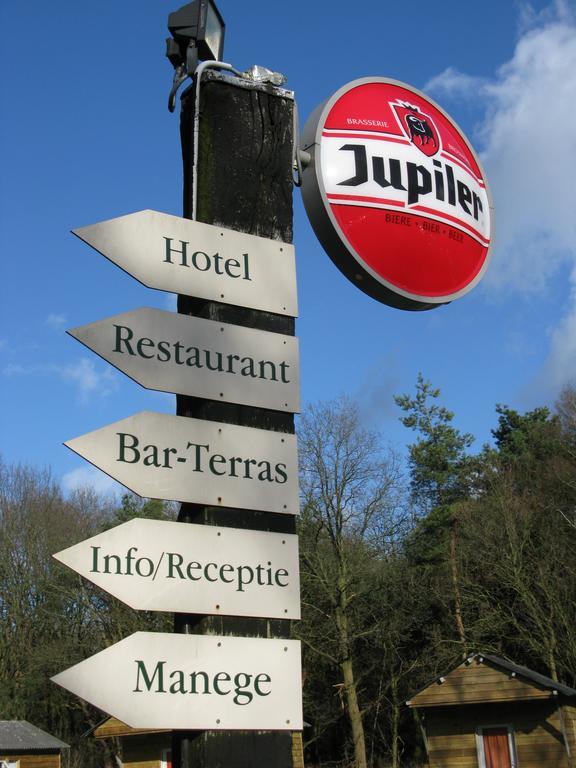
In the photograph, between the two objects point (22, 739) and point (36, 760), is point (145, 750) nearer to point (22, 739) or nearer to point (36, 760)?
point (36, 760)

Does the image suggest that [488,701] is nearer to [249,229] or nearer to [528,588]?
[528,588]

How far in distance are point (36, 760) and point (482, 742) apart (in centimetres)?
1339

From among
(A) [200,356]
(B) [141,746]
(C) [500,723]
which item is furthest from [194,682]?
(B) [141,746]

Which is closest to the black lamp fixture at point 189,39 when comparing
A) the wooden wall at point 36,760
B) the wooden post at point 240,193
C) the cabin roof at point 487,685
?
the wooden post at point 240,193

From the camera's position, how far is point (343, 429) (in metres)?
30.6

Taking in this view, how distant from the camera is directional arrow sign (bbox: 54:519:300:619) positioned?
105 inches

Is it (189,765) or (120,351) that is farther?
(120,351)

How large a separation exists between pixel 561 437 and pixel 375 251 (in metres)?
36.8

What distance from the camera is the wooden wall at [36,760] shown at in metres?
25.8

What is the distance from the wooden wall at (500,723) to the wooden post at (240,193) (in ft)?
64.0

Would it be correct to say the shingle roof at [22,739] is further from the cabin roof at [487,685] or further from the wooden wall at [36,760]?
the cabin roof at [487,685]

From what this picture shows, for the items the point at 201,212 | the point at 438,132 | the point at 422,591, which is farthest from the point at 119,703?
the point at 422,591

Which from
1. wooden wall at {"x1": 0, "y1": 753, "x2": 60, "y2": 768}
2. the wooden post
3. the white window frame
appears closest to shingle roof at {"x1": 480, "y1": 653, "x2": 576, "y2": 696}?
the white window frame

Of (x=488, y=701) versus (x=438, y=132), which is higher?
(x=438, y=132)
